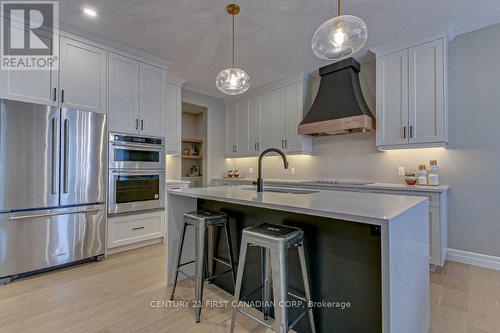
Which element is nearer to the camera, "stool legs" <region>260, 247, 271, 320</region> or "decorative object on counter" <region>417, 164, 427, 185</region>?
"stool legs" <region>260, 247, 271, 320</region>

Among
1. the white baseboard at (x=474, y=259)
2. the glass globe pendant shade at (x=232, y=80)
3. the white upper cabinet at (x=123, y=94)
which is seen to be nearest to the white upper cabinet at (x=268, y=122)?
the glass globe pendant shade at (x=232, y=80)

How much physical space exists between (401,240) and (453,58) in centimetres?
319

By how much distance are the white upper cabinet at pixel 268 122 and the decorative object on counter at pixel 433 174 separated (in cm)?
180

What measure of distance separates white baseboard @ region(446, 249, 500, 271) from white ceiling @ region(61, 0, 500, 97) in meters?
2.68

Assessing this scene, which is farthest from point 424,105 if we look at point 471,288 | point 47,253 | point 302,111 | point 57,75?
point 47,253

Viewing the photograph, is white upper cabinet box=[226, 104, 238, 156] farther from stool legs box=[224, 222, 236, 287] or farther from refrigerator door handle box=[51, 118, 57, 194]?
stool legs box=[224, 222, 236, 287]

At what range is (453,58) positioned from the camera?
303 cm

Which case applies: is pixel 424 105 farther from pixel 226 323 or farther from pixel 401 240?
pixel 226 323

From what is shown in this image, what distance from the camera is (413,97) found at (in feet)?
9.96

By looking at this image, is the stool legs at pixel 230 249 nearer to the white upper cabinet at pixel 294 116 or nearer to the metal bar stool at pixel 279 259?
the metal bar stool at pixel 279 259

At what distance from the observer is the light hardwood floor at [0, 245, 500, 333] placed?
67.4 inches

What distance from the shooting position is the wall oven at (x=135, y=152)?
3158 millimetres

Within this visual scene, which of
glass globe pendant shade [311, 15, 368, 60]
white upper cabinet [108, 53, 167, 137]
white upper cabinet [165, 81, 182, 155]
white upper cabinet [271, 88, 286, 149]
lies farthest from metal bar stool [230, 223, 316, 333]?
white upper cabinet [165, 81, 182, 155]

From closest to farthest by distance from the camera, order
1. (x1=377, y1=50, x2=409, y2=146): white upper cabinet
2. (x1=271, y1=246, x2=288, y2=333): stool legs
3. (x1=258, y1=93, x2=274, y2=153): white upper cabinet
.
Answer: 1. (x1=271, y1=246, x2=288, y2=333): stool legs
2. (x1=377, y1=50, x2=409, y2=146): white upper cabinet
3. (x1=258, y1=93, x2=274, y2=153): white upper cabinet
